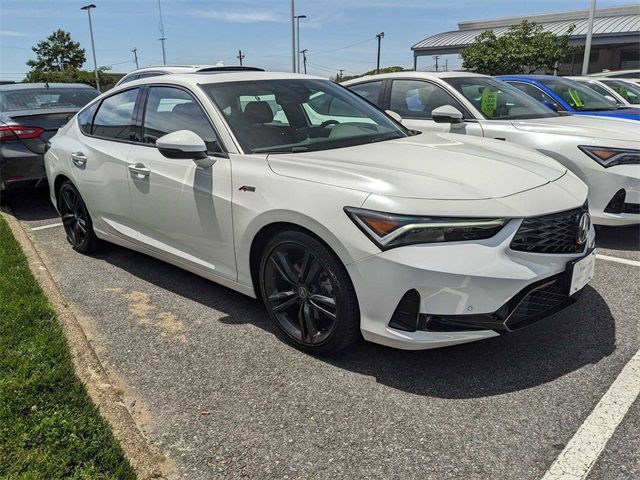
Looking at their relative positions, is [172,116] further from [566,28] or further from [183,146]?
[566,28]

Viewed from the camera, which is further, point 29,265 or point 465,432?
point 29,265

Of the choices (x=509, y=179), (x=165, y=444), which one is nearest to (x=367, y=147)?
(x=509, y=179)

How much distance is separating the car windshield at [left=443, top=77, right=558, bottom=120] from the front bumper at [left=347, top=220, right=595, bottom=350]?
3.39 metres

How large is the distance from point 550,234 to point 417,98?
3.64 metres

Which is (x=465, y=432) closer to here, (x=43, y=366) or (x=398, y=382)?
(x=398, y=382)

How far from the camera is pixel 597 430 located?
93.8 inches

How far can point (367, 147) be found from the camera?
3.49 metres

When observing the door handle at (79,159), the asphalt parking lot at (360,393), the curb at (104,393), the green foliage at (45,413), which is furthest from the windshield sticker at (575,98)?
the green foliage at (45,413)

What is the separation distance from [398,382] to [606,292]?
192 centimetres

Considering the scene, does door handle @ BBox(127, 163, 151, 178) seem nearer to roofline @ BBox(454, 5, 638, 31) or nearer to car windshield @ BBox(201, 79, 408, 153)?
car windshield @ BBox(201, 79, 408, 153)

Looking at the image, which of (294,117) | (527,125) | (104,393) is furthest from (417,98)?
(104,393)

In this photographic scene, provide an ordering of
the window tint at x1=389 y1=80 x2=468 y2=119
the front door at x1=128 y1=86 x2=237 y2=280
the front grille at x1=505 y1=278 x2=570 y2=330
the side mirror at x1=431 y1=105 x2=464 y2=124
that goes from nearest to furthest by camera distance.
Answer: the front grille at x1=505 y1=278 x2=570 y2=330
the front door at x1=128 y1=86 x2=237 y2=280
the side mirror at x1=431 y1=105 x2=464 y2=124
the window tint at x1=389 y1=80 x2=468 y2=119

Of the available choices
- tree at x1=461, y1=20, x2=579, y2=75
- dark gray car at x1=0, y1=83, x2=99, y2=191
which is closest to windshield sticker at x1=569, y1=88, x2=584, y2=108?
dark gray car at x1=0, y1=83, x2=99, y2=191

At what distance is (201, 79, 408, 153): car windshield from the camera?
11.4 ft
